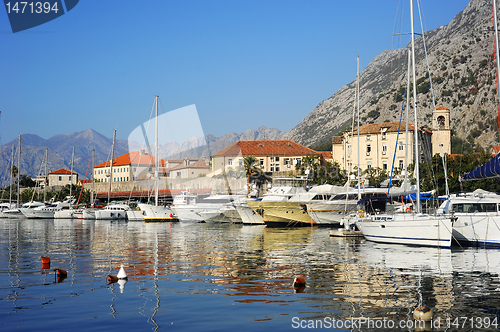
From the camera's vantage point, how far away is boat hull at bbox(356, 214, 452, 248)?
83.8 ft

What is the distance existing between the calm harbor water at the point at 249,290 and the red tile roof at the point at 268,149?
264 feet

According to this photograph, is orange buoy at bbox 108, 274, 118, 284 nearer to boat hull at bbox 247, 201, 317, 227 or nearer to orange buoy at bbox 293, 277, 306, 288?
orange buoy at bbox 293, 277, 306, 288

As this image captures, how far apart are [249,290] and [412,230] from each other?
15382 mm

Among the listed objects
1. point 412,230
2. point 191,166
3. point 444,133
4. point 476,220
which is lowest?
point 412,230

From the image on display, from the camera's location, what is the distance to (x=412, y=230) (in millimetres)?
26844

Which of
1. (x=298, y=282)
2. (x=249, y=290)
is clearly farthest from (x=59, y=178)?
(x=298, y=282)

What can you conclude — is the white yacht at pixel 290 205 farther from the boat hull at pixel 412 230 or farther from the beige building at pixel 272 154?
the beige building at pixel 272 154

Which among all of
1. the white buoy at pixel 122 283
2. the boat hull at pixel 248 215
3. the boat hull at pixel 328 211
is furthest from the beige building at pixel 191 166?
the white buoy at pixel 122 283

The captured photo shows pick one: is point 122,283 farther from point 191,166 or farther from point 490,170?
point 191,166

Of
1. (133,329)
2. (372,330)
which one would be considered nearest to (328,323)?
(372,330)

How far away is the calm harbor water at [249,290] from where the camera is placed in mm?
11141

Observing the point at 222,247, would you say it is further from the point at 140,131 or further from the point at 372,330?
the point at 372,330

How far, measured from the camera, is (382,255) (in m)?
23.8

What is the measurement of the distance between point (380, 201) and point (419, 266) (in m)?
23.5
